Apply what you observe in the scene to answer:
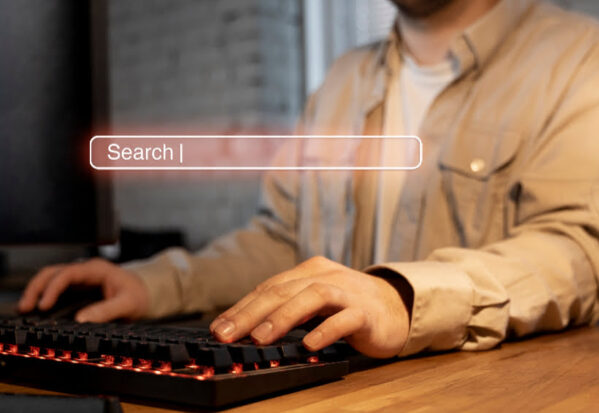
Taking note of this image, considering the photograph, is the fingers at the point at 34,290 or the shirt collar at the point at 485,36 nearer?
the fingers at the point at 34,290

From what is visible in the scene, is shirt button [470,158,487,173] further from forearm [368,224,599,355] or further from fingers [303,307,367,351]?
fingers [303,307,367,351]

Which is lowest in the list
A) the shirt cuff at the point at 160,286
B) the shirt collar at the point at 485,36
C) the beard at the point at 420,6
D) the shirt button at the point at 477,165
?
the shirt cuff at the point at 160,286

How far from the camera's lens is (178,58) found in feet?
11.4

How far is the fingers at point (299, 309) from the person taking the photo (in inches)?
23.4

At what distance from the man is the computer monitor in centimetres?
20

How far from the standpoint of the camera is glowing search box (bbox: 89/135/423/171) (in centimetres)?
82

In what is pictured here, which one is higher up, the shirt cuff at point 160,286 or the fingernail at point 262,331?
the fingernail at point 262,331

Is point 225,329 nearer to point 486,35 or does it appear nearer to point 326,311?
point 326,311

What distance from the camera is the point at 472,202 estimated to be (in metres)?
1.17

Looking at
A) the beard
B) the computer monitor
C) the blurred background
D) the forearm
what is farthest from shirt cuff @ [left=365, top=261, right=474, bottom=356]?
the blurred background

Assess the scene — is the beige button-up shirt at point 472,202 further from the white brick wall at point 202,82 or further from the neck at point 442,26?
the white brick wall at point 202,82

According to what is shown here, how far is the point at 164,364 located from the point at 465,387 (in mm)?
231

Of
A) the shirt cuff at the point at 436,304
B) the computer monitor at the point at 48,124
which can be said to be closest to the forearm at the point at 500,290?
the shirt cuff at the point at 436,304

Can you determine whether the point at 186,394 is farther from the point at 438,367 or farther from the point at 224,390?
the point at 438,367
